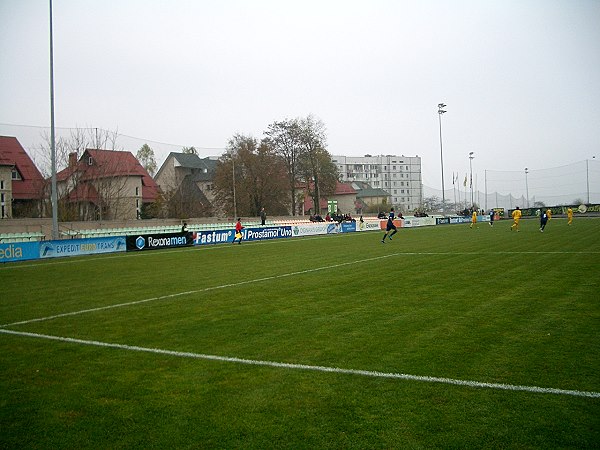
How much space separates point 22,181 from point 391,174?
108622 mm

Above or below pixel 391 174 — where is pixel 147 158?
below

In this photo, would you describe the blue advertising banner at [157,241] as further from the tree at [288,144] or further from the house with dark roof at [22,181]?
the tree at [288,144]

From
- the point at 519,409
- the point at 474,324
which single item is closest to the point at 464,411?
the point at 519,409

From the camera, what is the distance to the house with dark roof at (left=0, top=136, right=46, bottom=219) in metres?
45.6

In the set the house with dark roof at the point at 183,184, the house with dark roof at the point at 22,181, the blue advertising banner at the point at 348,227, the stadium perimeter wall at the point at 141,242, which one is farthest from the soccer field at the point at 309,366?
the house with dark roof at the point at 183,184

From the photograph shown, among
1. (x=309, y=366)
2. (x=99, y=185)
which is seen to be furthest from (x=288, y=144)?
(x=309, y=366)

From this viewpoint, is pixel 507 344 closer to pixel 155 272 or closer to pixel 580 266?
pixel 580 266

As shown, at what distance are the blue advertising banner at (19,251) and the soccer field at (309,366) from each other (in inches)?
528

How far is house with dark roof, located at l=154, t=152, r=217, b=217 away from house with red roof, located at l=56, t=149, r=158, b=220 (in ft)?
12.7

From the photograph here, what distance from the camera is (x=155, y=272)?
18.4m

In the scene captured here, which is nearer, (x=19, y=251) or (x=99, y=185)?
(x=19, y=251)

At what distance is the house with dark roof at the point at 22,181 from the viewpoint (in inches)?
1796

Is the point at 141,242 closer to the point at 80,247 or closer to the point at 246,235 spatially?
the point at 80,247

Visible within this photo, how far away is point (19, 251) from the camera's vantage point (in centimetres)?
2541
